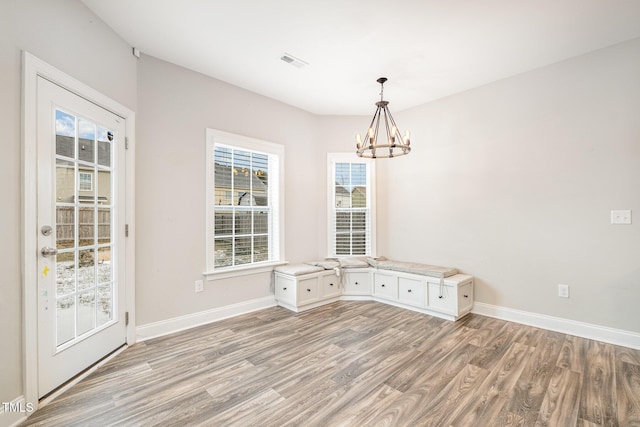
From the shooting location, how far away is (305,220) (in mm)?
4320

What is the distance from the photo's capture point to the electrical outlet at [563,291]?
117 inches

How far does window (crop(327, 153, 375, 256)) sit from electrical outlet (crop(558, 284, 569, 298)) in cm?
226

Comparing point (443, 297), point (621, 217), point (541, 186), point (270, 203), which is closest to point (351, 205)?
point (270, 203)

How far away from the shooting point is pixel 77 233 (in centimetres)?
212

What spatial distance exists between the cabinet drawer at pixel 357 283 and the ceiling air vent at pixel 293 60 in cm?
273

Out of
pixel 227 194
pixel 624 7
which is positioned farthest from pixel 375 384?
pixel 624 7

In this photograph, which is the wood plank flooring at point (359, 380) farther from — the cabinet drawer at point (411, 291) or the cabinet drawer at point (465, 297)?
the cabinet drawer at point (411, 291)

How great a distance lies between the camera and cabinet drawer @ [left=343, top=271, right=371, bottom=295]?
13.6 ft

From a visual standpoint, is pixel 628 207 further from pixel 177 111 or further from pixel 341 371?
pixel 177 111

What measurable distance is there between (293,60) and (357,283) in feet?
9.69

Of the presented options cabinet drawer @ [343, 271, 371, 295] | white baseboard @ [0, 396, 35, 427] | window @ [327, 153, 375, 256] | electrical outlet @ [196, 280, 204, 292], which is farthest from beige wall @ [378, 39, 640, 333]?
white baseboard @ [0, 396, 35, 427]

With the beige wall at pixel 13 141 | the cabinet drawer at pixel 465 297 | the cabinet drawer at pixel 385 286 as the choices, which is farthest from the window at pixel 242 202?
the cabinet drawer at pixel 465 297

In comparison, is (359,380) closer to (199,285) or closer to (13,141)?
(199,285)

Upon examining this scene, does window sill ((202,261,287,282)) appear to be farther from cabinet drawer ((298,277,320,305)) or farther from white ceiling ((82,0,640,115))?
white ceiling ((82,0,640,115))
